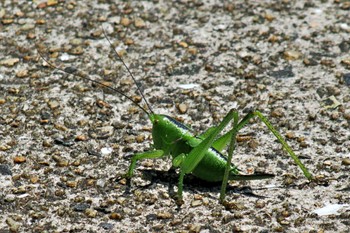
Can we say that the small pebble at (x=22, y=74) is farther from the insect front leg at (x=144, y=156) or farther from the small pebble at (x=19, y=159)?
the insect front leg at (x=144, y=156)

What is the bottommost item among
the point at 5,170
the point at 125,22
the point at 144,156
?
the point at 5,170

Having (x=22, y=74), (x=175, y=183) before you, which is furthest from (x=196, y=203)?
(x=22, y=74)

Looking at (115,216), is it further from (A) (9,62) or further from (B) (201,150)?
(A) (9,62)

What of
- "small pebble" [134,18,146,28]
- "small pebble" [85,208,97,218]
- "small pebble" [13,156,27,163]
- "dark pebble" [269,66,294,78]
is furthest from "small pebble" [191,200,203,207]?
"small pebble" [134,18,146,28]

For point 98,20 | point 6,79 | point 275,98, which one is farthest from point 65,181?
point 98,20

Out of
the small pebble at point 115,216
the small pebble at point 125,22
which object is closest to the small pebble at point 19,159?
the small pebble at point 115,216

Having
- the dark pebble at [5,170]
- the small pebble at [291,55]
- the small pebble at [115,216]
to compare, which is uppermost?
the small pebble at [291,55]

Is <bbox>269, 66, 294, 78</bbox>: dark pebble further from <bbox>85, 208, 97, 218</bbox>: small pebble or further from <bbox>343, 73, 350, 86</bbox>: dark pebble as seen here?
<bbox>85, 208, 97, 218</bbox>: small pebble
